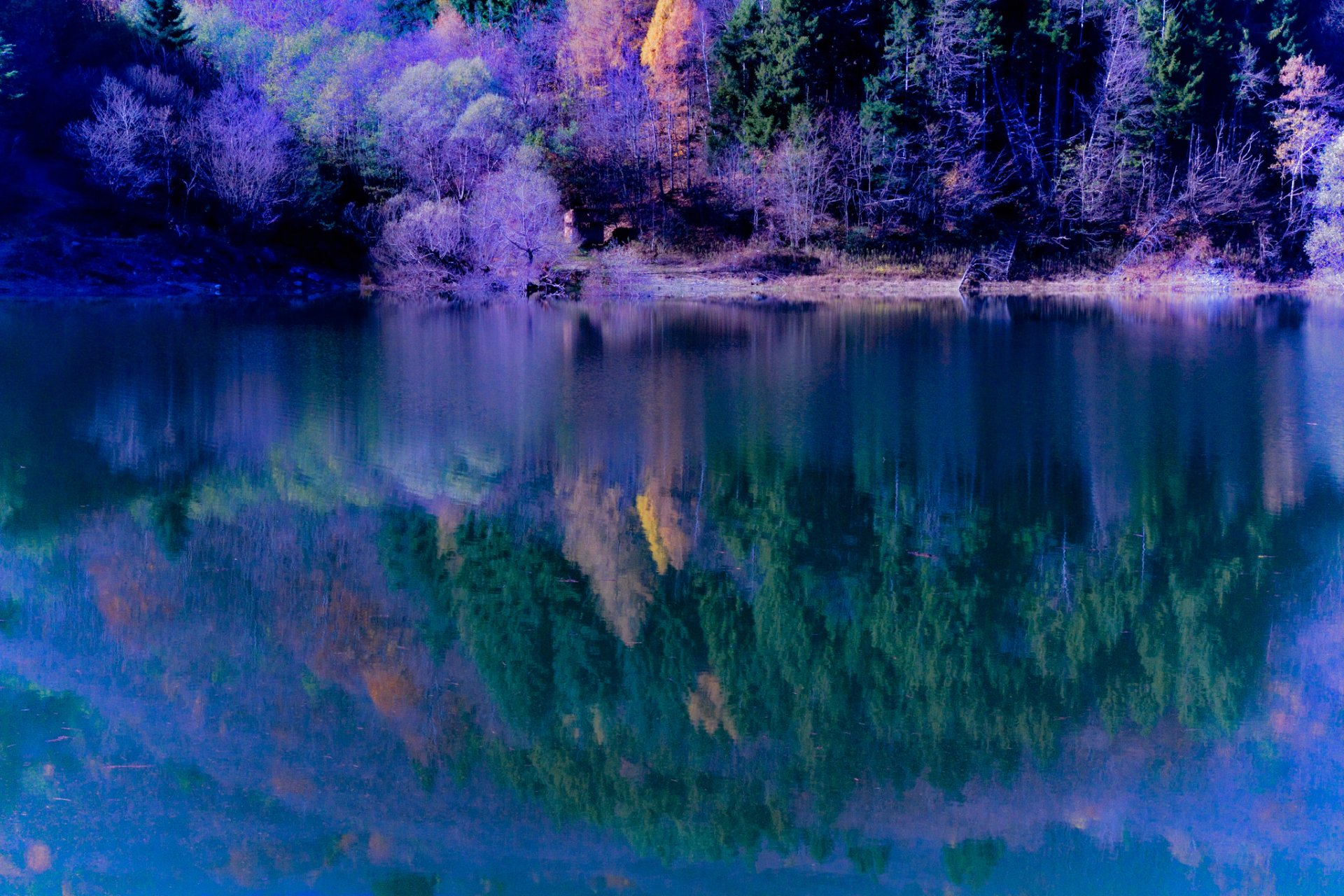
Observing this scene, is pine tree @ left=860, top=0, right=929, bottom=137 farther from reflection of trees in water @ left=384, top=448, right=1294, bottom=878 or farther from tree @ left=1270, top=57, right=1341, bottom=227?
reflection of trees in water @ left=384, top=448, right=1294, bottom=878

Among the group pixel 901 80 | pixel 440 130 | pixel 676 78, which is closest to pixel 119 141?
pixel 440 130

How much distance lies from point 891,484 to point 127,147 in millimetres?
39283

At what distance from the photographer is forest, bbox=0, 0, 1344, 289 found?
4684 cm

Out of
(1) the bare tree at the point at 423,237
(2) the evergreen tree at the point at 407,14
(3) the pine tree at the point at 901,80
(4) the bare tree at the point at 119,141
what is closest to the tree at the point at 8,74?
(4) the bare tree at the point at 119,141

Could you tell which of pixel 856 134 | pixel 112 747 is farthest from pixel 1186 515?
pixel 856 134

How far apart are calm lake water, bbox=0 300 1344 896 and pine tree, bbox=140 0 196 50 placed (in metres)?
38.8

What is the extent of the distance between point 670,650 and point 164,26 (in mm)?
51697

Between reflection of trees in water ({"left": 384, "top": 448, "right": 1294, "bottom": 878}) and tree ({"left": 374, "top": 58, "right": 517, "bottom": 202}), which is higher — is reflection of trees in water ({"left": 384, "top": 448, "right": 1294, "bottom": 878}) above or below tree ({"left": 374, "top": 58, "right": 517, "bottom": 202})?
below

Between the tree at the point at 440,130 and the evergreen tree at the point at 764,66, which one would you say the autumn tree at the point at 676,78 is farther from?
the tree at the point at 440,130

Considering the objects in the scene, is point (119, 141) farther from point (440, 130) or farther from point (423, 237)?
point (440, 130)

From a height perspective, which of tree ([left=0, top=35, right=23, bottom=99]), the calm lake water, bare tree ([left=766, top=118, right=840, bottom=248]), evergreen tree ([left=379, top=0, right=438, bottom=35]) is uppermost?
evergreen tree ([left=379, top=0, right=438, bottom=35])

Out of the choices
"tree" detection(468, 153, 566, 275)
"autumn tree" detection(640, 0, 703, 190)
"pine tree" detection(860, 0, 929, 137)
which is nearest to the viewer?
"tree" detection(468, 153, 566, 275)

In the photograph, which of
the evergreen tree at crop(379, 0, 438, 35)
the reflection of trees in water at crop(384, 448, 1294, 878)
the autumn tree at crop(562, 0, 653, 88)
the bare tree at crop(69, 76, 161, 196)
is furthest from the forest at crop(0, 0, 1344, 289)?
the reflection of trees in water at crop(384, 448, 1294, 878)

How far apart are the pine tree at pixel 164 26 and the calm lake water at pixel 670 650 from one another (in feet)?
127
